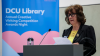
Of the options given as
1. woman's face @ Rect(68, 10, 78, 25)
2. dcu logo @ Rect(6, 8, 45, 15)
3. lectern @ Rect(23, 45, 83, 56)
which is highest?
dcu logo @ Rect(6, 8, 45, 15)

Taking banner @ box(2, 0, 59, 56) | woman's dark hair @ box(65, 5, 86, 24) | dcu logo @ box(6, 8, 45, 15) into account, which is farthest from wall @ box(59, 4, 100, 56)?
dcu logo @ box(6, 8, 45, 15)

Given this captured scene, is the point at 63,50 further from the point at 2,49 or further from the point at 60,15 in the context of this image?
the point at 2,49

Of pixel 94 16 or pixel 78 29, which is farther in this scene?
pixel 94 16

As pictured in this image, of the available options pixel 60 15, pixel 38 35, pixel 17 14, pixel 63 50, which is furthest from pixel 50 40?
pixel 63 50

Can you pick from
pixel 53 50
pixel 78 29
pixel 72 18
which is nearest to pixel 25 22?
pixel 72 18

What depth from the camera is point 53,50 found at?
96cm

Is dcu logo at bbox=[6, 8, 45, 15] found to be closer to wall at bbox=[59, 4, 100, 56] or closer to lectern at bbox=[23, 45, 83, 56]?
wall at bbox=[59, 4, 100, 56]

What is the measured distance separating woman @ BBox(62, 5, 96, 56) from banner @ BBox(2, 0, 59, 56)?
11.3 inches

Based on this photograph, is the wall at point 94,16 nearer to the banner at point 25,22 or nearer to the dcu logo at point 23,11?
the banner at point 25,22

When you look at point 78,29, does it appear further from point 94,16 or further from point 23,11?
point 23,11

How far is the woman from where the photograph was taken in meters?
1.79

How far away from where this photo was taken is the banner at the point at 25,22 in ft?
7.21

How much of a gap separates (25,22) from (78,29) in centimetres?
116

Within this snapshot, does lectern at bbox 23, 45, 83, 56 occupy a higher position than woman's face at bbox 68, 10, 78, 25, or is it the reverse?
woman's face at bbox 68, 10, 78, 25
